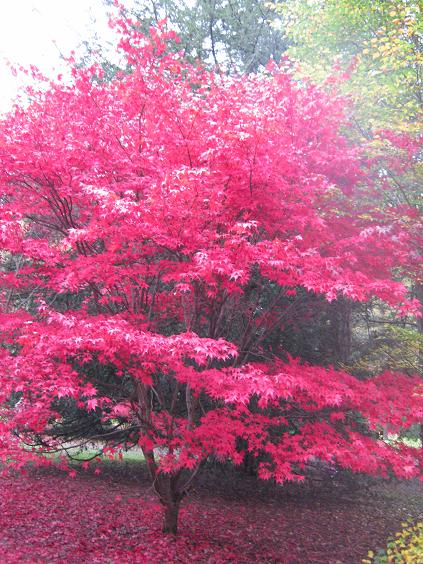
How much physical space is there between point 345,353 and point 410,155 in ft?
15.3

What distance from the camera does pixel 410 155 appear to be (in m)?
9.04

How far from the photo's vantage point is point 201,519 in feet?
30.1

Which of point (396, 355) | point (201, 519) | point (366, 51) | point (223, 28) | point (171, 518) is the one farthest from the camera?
point (223, 28)

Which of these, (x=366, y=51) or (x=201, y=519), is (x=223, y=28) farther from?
(x=201, y=519)

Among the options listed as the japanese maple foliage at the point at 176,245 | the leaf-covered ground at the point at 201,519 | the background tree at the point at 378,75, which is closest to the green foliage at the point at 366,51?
the background tree at the point at 378,75

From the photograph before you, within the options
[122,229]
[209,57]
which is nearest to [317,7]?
[209,57]

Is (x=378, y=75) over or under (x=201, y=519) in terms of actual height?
over

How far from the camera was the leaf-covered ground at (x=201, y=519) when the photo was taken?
23.7 feet

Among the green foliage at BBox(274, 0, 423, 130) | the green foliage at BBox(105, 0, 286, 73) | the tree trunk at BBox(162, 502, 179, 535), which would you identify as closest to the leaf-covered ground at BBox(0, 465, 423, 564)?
the tree trunk at BBox(162, 502, 179, 535)

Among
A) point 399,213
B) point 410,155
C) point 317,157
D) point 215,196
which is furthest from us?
point 410,155

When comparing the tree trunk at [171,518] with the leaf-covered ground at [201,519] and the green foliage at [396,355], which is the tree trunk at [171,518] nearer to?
the leaf-covered ground at [201,519]

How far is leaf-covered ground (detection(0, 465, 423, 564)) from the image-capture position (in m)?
7.21

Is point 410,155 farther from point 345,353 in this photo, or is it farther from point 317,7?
point 317,7

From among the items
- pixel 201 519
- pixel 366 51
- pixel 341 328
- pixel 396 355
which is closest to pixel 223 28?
pixel 366 51
